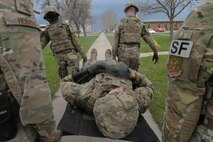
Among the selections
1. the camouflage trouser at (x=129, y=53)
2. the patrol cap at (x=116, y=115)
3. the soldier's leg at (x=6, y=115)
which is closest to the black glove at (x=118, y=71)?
the patrol cap at (x=116, y=115)

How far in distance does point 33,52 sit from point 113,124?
4.14ft

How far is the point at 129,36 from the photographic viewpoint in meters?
5.76

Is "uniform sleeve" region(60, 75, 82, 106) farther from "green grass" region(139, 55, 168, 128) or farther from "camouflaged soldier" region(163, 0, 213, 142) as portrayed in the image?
"camouflaged soldier" region(163, 0, 213, 142)

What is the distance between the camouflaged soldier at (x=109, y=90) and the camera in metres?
2.91

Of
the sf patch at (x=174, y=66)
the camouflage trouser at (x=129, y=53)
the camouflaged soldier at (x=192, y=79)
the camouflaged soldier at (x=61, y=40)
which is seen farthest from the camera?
the camouflage trouser at (x=129, y=53)

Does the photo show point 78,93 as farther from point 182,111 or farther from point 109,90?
point 182,111

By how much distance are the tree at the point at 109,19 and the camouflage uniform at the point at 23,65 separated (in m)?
93.4

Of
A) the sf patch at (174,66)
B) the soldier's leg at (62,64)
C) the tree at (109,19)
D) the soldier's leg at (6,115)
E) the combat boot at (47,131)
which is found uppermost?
the sf patch at (174,66)

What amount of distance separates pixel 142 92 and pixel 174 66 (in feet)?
5.72

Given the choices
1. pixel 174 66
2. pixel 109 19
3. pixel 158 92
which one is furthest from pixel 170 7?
pixel 109 19

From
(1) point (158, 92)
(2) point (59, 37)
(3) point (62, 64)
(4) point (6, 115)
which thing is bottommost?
(1) point (158, 92)

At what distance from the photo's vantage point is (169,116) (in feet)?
6.38

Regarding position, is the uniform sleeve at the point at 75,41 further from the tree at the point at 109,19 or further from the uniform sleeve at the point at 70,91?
the tree at the point at 109,19

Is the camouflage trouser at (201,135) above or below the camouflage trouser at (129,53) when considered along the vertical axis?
above
